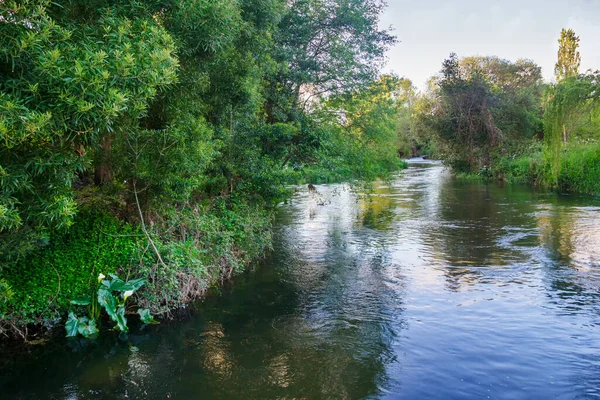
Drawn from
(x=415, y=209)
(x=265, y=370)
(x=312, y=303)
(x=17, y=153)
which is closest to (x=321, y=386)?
(x=265, y=370)

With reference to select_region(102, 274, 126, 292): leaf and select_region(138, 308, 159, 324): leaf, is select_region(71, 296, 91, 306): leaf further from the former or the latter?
select_region(138, 308, 159, 324): leaf

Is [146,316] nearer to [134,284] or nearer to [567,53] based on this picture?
[134,284]

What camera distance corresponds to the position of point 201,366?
8.13 m

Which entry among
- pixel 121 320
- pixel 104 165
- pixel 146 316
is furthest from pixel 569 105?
pixel 121 320

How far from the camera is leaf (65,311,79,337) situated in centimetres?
898

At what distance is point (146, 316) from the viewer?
380 inches

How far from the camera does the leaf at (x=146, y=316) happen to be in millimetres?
9602

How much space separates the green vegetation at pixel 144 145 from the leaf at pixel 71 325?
0.06 m

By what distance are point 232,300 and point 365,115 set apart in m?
11.0

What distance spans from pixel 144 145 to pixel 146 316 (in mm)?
3653

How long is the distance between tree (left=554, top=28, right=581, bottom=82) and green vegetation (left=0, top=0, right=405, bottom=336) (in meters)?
38.3

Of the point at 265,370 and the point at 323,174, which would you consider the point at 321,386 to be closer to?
the point at 265,370

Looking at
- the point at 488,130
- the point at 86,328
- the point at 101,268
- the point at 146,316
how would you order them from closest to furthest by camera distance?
the point at 86,328, the point at 101,268, the point at 146,316, the point at 488,130

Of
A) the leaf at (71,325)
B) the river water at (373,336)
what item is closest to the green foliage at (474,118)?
the river water at (373,336)
